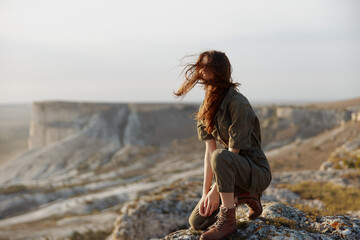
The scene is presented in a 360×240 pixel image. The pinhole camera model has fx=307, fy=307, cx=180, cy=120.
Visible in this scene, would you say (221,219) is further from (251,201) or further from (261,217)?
(261,217)

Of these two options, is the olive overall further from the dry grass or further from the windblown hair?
the dry grass

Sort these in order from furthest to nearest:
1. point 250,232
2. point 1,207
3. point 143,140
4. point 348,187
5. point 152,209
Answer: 1. point 143,140
2. point 1,207
3. point 348,187
4. point 152,209
5. point 250,232

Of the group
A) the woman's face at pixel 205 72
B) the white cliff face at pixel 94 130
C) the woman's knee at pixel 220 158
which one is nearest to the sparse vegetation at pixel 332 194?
the woman's knee at pixel 220 158

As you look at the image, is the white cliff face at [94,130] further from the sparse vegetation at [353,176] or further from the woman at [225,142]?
the woman at [225,142]

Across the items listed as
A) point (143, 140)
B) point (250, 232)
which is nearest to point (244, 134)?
point (250, 232)

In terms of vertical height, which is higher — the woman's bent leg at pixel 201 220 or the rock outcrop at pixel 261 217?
the woman's bent leg at pixel 201 220

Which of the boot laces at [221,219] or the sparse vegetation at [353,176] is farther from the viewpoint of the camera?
the sparse vegetation at [353,176]

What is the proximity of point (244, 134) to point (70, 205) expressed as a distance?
1893cm

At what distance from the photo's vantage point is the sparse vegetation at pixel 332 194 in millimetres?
9188

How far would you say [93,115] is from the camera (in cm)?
4619

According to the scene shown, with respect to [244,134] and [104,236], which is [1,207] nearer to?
[104,236]

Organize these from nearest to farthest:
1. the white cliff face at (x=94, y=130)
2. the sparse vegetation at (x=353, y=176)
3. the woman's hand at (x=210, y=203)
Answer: the woman's hand at (x=210, y=203) → the sparse vegetation at (x=353, y=176) → the white cliff face at (x=94, y=130)

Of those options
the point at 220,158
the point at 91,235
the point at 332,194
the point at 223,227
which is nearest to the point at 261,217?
the point at 223,227

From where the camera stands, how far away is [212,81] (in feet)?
12.9
